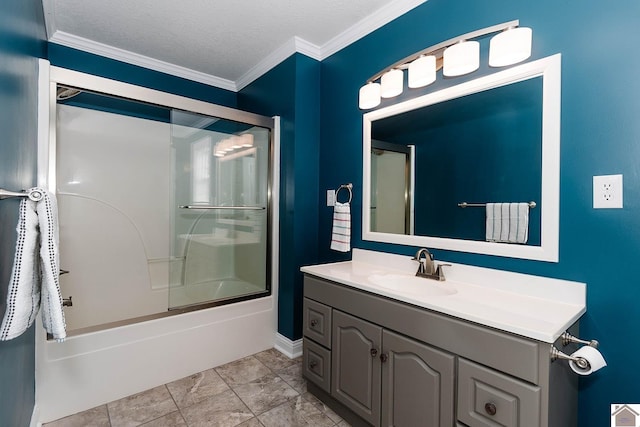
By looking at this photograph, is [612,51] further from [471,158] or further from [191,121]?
[191,121]

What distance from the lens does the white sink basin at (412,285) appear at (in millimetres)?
1535

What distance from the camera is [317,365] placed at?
1812 mm

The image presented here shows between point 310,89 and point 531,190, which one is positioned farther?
point 310,89

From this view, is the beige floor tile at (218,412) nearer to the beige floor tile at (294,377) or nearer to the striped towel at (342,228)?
the beige floor tile at (294,377)

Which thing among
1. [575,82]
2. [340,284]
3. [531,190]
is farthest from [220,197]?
[575,82]

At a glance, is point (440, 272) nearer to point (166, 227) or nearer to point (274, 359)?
point (274, 359)

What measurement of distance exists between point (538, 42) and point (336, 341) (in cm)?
172

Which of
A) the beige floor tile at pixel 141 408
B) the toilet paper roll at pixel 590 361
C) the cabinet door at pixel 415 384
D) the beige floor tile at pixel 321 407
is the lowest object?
the beige floor tile at pixel 141 408

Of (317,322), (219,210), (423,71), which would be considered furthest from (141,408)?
(423,71)

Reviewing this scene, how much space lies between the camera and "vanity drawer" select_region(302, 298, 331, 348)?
174cm

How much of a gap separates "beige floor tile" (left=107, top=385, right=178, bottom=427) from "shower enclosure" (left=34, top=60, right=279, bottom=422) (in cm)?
7

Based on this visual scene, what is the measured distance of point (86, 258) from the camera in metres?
2.58

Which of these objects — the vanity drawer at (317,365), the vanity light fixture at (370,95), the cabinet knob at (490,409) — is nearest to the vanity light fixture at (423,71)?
the vanity light fixture at (370,95)

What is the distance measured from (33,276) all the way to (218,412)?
51.1 inches
